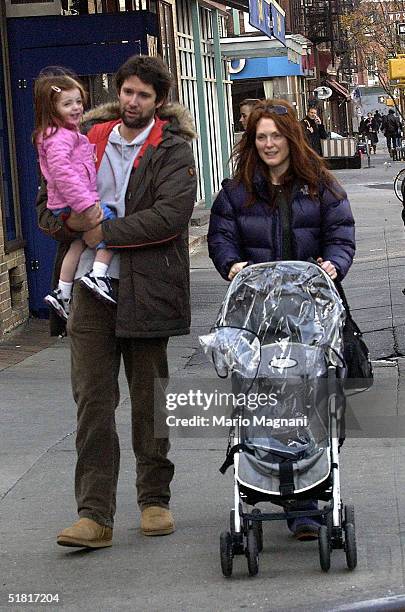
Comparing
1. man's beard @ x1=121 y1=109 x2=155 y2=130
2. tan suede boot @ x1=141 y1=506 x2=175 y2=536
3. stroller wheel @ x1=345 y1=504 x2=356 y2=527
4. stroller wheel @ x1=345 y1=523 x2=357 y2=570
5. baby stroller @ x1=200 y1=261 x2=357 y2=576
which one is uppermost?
man's beard @ x1=121 y1=109 x2=155 y2=130

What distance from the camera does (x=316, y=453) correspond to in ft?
17.7

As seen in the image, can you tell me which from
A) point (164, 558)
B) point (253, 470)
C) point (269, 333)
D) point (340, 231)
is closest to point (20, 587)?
point (164, 558)

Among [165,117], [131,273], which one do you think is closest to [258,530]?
[131,273]

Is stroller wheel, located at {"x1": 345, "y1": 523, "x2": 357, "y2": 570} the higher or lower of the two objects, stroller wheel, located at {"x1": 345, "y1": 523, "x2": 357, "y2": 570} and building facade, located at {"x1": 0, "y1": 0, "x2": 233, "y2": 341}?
the lower

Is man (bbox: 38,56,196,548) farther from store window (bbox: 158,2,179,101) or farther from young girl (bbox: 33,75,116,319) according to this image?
store window (bbox: 158,2,179,101)

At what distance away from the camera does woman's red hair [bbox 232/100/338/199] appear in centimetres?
574

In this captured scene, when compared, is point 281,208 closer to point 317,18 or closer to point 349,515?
point 349,515

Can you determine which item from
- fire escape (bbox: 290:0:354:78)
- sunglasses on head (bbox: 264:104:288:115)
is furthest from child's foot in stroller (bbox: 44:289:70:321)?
fire escape (bbox: 290:0:354:78)

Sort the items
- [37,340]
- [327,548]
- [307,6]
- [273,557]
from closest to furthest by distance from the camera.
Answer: [327,548]
[273,557]
[37,340]
[307,6]

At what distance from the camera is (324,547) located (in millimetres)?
5270

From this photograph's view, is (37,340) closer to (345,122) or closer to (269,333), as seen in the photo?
(269,333)

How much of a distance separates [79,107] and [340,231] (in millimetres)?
1221

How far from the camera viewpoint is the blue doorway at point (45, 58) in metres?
12.0

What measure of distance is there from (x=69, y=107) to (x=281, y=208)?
990mm
